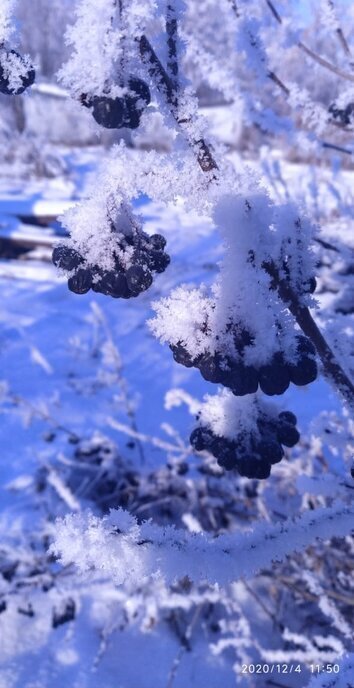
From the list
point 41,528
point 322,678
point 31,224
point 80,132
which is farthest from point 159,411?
point 80,132

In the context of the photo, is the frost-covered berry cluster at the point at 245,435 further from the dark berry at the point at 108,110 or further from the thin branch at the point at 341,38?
the thin branch at the point at 341,38

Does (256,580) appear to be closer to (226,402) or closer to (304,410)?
(304,410)

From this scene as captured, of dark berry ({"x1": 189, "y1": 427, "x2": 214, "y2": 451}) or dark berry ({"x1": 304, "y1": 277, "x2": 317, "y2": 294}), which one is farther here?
dark berry ({"x1": 189, "y1": 427, "x2": 214, "y2": 451})

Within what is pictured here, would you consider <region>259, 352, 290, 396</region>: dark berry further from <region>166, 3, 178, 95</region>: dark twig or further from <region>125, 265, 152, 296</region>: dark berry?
<region>166, 3, 178, 95</region>: dark twig

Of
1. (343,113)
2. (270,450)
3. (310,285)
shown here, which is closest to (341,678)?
(270,450)

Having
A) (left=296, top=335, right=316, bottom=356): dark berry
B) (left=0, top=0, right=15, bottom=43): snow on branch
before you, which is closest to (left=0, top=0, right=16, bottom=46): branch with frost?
(left=0, top=0, right=15, bottom=43): snow on branch
